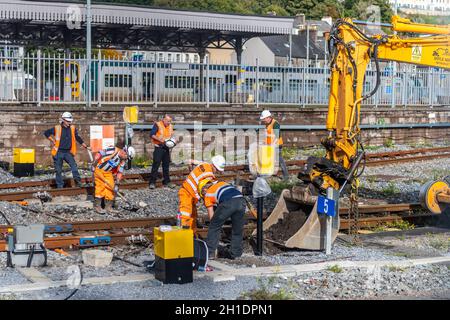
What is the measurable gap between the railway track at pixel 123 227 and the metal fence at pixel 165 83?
915 centimetres

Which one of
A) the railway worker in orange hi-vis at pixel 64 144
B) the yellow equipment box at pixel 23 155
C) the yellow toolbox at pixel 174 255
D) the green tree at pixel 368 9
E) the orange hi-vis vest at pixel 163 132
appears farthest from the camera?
the green tree at pixel 368 9

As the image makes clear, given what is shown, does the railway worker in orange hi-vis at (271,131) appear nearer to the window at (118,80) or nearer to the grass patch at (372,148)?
the window at (118,80)

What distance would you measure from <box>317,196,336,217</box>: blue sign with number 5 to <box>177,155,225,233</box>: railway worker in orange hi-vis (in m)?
1.58

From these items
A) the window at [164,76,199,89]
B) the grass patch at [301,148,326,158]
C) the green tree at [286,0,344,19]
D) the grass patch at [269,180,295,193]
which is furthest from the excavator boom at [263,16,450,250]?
the green tree at [286,0,344,19]

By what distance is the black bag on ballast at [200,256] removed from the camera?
1031cm

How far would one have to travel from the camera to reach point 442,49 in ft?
47.5

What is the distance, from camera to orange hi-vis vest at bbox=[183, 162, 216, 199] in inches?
452

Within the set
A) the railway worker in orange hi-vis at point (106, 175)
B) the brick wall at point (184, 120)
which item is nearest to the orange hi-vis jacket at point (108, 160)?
the railway worker in orange hi-vis at point (106, 175)

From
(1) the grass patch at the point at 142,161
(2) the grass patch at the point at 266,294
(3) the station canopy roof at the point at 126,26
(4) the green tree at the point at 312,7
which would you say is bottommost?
(2) the grass patch at the point at 266,294

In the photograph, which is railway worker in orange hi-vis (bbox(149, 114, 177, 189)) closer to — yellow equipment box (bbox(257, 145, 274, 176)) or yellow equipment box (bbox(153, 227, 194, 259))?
yellow equipment box (bbox(257, 145, 274, 176))

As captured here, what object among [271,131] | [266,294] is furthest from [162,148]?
[266,294]

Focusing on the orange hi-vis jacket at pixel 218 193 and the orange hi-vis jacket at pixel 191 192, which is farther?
the orange hi-vis jacket at pixel 191 192
